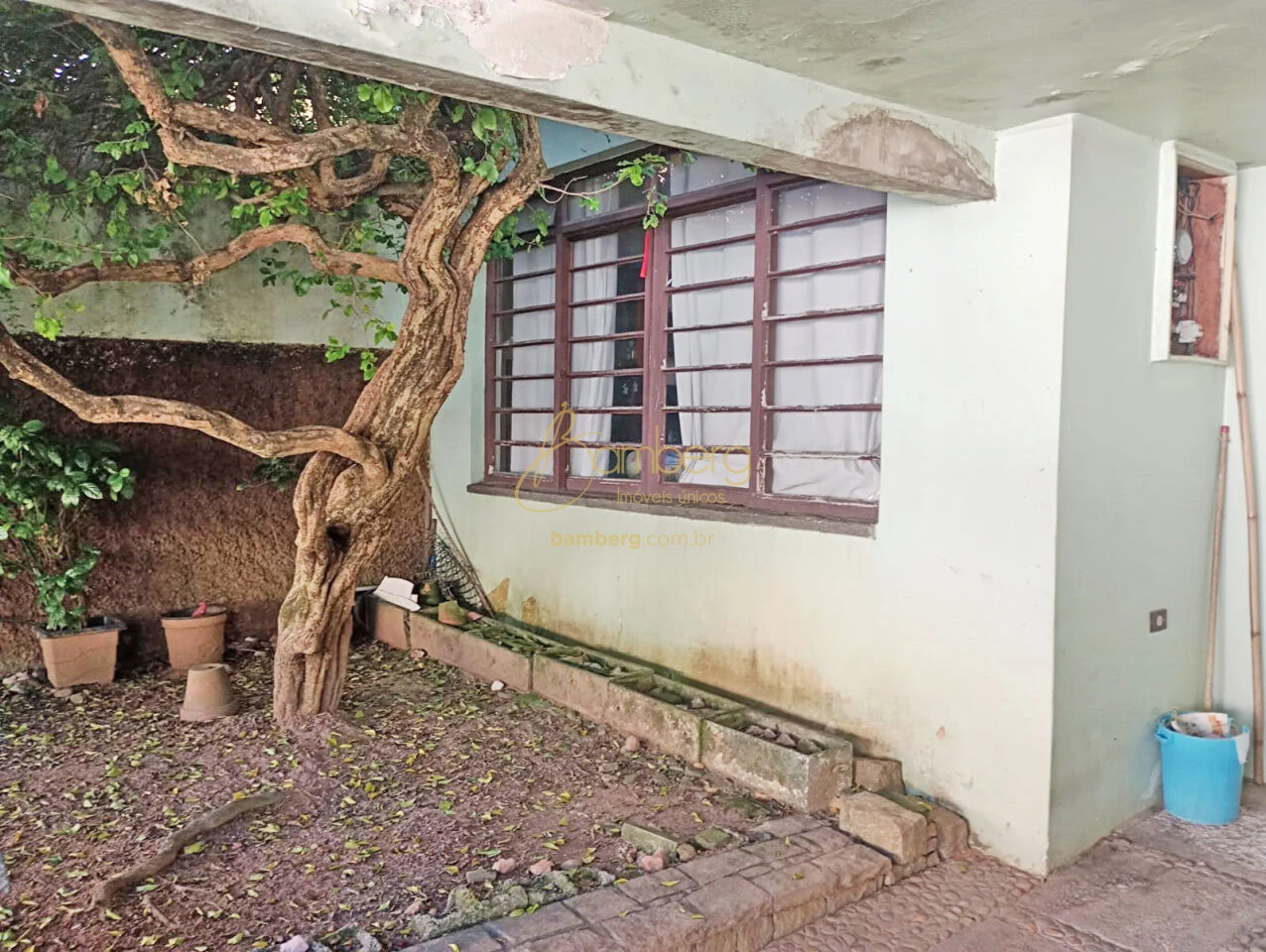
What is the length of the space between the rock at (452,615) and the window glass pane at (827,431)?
248 centimetres

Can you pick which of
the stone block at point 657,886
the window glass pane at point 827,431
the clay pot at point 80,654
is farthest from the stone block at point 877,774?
the clay pot at point 80,654

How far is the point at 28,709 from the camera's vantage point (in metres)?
4.70

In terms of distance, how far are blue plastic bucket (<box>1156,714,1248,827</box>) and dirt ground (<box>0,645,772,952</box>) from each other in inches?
63.4

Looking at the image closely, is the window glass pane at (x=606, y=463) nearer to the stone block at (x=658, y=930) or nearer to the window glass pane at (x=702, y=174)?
the window glass pane at (x=702, y=174)

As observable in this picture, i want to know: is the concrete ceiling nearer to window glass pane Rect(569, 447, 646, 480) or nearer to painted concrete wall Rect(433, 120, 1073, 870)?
painted concrete wall Rect(433, 120, 1073, 870)

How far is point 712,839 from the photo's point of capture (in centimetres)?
325

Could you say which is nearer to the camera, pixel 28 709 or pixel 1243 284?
pixel 1243 284

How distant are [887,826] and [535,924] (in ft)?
4.27

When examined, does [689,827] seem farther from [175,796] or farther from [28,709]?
[28,709]

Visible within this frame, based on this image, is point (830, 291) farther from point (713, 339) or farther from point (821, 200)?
point (713, 339)

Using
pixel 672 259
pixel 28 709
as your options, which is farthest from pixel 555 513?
pixel 28 709

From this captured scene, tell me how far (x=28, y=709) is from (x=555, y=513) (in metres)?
2.94

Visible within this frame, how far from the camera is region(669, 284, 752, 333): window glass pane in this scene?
4.48 metres

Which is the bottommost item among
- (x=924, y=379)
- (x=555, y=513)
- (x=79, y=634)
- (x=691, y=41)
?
(x=79, y=634)
